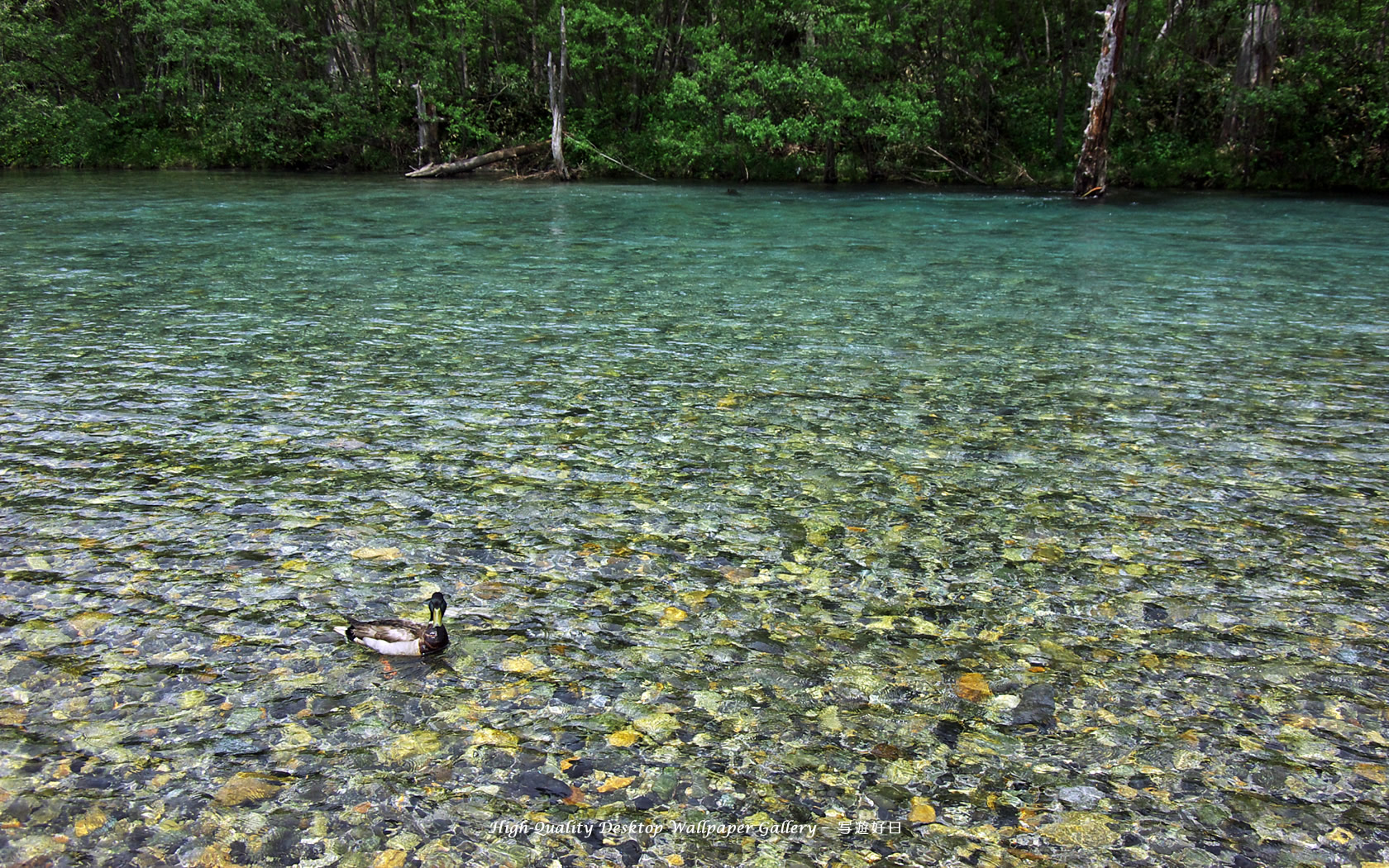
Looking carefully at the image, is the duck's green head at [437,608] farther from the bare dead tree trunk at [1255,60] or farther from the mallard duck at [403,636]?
the bare dead tree trunk at [1255,60]

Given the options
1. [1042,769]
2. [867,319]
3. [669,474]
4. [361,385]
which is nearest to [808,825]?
[1042,769]

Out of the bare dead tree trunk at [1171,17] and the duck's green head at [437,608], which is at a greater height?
the bare dead tree trunk at [1171,17]

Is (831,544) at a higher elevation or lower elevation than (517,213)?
lower

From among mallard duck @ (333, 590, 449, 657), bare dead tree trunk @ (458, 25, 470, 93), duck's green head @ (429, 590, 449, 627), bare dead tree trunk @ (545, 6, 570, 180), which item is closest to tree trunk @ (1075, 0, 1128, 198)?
bare dead tree trunk @ (545, 6, 570, 180)

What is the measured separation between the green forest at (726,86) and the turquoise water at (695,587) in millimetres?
26577

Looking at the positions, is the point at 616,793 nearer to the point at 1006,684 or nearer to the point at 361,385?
the point at 1006,684

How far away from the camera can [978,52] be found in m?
37.7

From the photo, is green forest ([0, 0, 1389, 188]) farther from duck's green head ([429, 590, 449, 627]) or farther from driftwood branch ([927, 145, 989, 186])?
duck's green head ([429, 590, 449, 627])

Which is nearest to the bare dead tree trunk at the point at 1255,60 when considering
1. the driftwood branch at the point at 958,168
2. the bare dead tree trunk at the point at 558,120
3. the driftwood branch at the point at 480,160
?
the driftwood branch at the point at 958,168

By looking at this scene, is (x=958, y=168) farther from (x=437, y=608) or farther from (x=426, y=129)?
(x=437, y=608)

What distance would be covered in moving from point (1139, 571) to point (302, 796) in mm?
4801

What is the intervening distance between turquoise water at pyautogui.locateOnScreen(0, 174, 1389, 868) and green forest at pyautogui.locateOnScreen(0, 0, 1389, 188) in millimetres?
26577

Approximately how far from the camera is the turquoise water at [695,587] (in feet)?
12.7

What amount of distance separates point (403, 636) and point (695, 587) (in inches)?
66.2
